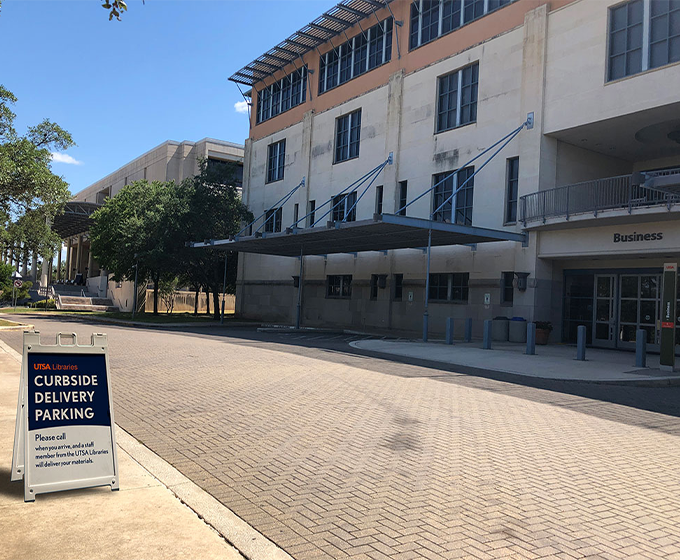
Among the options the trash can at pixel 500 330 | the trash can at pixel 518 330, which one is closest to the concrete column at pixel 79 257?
the trash can at pixel 500 330

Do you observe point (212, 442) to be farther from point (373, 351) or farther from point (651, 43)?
point (651, 43)

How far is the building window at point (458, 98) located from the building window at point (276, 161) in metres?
15.5

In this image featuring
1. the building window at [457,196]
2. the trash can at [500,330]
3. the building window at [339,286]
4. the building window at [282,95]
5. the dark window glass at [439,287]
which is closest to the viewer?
the trash can at [500,330]

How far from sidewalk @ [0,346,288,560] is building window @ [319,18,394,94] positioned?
32295 millimetres

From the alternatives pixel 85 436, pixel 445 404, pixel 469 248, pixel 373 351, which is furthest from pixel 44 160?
pixel 85 436

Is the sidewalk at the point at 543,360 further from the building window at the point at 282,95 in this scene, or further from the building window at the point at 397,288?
the building window at the point at 282,95

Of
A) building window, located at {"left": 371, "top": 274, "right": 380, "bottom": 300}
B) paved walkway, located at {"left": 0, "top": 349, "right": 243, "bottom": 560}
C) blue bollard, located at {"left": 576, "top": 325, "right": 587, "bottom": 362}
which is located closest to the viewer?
paved walkway, located at {"left": 0, "top": 349, "right": 243, "bottom": 560}

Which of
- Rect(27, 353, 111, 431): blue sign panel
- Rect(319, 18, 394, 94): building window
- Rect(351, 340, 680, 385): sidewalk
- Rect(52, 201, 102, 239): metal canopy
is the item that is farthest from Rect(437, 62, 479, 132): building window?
Rect(52, 201, 102, 239): metal canopy

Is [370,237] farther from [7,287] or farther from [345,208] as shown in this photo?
[7,287]

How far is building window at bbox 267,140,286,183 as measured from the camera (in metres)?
43.3

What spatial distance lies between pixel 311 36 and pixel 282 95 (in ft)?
22.8

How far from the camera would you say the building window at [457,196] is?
91.9 feet

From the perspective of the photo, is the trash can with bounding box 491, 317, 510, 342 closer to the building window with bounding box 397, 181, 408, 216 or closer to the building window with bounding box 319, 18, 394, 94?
the building window with bounding box 397, 181, 408, 216

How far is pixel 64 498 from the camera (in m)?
4.65
